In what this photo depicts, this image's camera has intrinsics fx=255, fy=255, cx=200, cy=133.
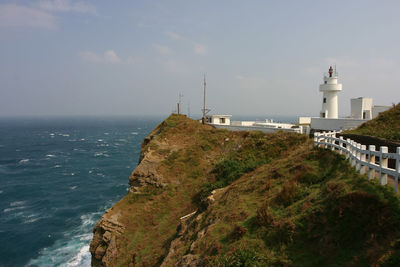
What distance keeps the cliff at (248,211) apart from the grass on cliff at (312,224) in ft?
0.10

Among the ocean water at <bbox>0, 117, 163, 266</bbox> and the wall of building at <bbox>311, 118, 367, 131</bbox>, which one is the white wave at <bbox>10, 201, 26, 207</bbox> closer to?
the ocean water at <bbox>0, 117, 163, 266</bbox>

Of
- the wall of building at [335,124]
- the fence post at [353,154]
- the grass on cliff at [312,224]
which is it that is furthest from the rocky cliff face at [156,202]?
the fence post at [353,154]

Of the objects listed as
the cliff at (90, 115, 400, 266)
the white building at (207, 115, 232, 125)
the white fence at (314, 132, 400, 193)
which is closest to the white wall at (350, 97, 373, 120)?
the cliff at (90, 115, 400, 266)

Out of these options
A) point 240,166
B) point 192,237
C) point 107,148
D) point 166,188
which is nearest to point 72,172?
point 107,148

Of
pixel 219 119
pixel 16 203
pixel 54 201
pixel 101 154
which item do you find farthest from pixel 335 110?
pixel 101 154

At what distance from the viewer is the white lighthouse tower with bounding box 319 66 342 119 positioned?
121ft

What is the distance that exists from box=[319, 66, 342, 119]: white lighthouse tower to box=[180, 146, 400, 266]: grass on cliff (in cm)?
2737

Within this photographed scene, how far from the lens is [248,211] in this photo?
12039 millimetres

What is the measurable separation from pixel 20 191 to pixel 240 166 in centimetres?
3878

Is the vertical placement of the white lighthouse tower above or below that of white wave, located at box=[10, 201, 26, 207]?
above

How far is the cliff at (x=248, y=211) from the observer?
25.2 feet

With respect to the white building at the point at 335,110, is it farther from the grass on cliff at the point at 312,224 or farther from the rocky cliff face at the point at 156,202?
the grass on cliff at the point at 312,224

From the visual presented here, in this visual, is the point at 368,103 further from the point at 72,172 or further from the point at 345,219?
the point at 72,172

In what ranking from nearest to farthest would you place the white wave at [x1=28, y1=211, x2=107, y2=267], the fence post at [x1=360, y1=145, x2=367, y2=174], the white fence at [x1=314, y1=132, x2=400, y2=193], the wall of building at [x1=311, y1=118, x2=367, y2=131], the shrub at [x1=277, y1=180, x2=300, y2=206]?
1. the white fence at [x1=314, y1=132, x2=400, y2=193]
2. the fence post at [x1=360, y1=145, x2=367, y2=174]
3. the shrub at [x1=277, y1=180, x2=300, y2=206]
4. the white wave at [x1=28, y1=211, x2=107, y2=267]
5. the wall of building at [x1=311, y1=118, x2=367, y2=131]
